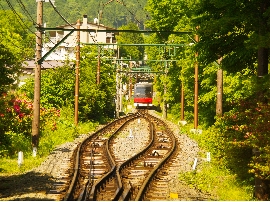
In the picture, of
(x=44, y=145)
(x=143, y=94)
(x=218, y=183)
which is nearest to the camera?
(x=218, y=183)

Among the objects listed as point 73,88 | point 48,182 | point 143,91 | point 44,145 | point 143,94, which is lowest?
point 48,182

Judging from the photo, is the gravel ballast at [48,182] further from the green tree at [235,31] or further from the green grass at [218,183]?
the green tree at [235,31]

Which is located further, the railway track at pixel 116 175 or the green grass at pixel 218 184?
the green grass at pixel 218 184

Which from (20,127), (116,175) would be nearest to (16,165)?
(116,175)

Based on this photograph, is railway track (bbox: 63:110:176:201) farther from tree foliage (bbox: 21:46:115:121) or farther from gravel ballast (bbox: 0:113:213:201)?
tree foliage (bbox: 21:46:115:121)

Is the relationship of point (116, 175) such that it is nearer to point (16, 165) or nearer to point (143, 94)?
point (16, 165)

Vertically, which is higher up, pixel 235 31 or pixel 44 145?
pixel 235 31

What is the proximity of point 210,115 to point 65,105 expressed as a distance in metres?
11.9

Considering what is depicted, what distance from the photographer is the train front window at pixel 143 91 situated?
257 ft

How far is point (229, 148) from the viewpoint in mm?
15570

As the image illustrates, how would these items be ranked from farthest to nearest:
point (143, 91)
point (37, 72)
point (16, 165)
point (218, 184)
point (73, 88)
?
point (143, 91)
point (73, 88)
point (37, 72)
point (16, 165)
point (218, 184)

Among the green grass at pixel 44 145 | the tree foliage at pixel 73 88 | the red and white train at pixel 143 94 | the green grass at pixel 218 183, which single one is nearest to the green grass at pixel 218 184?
the green grass at pixel 218 183

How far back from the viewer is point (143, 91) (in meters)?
78.3

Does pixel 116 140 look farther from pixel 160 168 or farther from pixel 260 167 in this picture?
pixel 260 167
